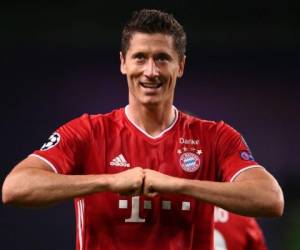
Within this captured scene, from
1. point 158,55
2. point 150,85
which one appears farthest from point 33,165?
point 158,55

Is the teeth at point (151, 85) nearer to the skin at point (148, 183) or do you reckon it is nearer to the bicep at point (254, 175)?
the skin at point (148, 183)

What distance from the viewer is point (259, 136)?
22.8 ft

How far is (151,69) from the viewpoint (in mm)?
3330

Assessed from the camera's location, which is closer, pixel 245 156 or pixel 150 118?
pixel 245 156

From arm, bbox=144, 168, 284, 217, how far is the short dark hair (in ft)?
2.42

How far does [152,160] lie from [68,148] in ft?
1.29

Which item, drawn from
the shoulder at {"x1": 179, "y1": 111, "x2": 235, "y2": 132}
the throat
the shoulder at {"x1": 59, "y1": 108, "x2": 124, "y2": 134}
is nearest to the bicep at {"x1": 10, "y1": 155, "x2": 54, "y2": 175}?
the shoulder at {"x1": 59, "y1": 108, "x2": 124, "y2": 134}

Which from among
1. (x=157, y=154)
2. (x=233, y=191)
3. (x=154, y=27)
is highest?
(x=154, y=27)

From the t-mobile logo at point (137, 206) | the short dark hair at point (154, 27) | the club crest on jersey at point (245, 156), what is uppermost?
the short dark hair at point (154, 27)

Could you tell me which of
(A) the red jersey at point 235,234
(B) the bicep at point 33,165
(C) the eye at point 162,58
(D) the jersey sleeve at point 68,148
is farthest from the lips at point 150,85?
(A) the red jersey at point 235,234

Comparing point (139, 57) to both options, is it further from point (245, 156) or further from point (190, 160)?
point (245, 156)

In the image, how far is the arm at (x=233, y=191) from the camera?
118 inches

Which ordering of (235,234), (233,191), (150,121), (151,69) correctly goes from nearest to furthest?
(233,191)
(151,69)
(150,121)
(235,234)

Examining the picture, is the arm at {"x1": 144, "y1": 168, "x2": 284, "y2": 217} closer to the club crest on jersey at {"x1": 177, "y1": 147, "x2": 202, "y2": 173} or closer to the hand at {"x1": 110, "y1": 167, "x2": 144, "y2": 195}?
the hand at {"x1": 110, "y1": 167, "x2": 144, "y2": 195}
